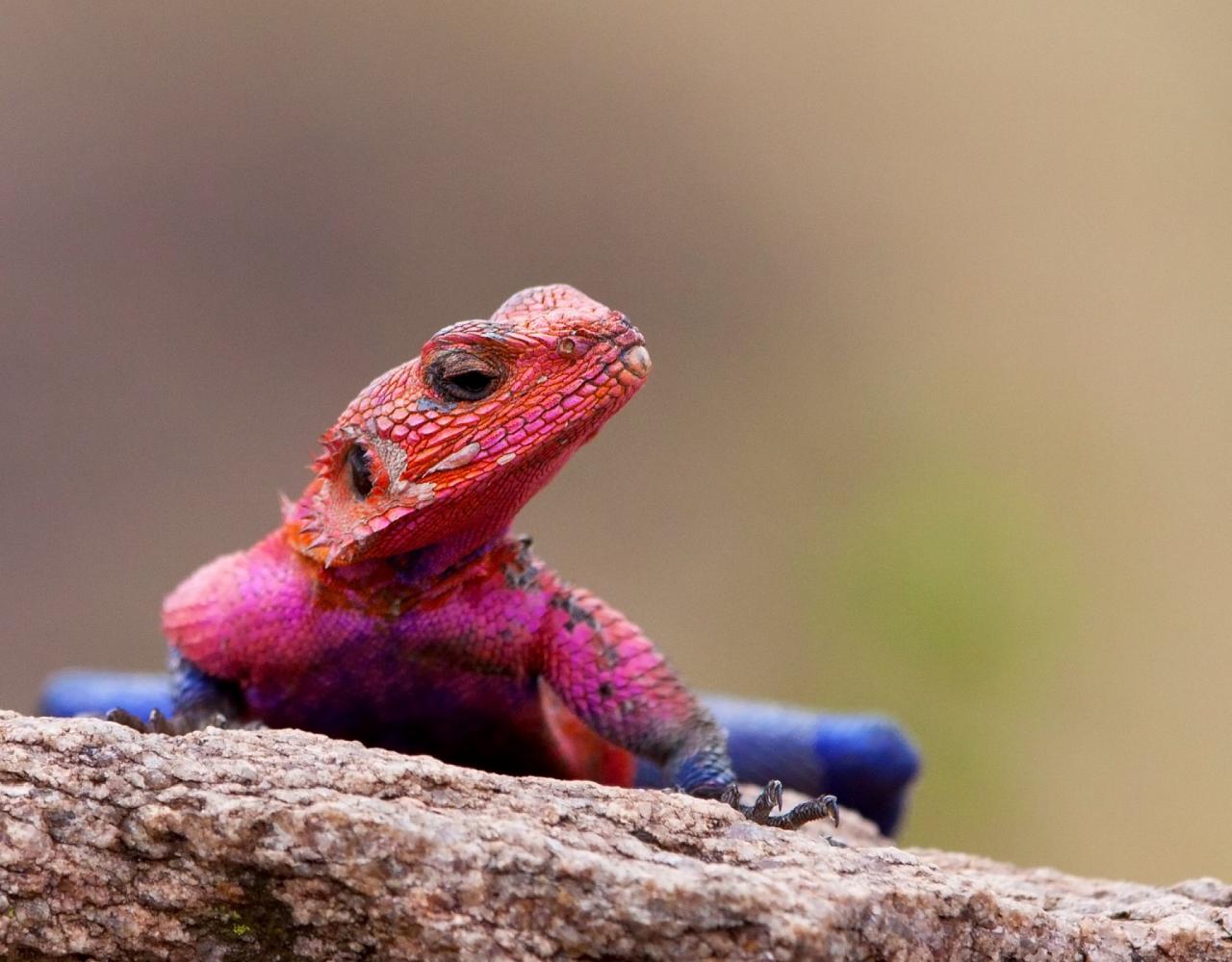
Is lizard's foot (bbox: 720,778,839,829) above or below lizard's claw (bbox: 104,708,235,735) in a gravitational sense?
below

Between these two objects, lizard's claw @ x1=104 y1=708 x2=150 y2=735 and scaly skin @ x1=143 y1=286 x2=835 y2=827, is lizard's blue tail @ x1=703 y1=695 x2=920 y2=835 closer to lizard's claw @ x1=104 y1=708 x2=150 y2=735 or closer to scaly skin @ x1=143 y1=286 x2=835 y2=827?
scaly skin @ x1=143 y1=286 x2=835 y2=827

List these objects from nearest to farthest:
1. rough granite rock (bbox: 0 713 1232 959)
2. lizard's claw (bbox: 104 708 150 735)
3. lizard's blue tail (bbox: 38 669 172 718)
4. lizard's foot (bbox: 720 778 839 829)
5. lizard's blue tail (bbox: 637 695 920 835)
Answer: rough granite rock (bbox: 0 713 1232 959) < lizard's foot (bbox: 720 778 839 829) < lizard's claw (bbox: 104 708 150 735) < lizard's blue tail (bbox: 637 695 920 835) < lizard's blue tail (bbox: 38 669 172 718)

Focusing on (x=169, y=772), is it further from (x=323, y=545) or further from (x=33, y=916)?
(x=323, y=545)

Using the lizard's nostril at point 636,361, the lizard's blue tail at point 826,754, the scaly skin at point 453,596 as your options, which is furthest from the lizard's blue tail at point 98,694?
the lizard's nostril at point 636,361

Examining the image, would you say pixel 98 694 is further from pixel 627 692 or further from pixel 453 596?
pixel 627 692

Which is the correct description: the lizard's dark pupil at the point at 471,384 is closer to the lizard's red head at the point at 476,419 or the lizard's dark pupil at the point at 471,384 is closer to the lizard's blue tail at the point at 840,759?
the lizard's red head at the point at 476,419

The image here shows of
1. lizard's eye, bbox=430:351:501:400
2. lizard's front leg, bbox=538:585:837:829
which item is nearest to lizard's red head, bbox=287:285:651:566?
lizard's eye, bbox=430:351:501:400

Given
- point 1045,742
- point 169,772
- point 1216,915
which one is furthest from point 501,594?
point 1045,742
